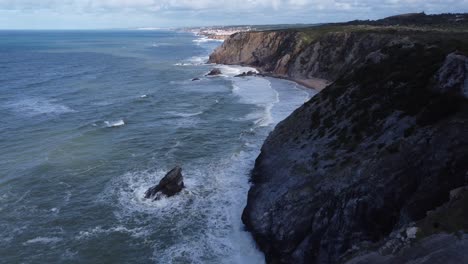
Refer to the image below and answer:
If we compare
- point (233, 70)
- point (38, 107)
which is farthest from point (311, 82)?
point (38, 107)

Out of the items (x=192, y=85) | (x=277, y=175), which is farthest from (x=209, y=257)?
(x=192, y=85)

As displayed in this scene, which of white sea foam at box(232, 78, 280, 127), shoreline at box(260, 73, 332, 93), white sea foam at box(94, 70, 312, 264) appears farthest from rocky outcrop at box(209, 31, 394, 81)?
white sea foam at box(94, 70, 312, 264)

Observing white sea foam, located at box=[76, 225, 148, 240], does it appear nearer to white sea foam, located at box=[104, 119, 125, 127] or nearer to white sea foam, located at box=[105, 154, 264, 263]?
white sea foam, located at box=[105, 154, 264, 263]

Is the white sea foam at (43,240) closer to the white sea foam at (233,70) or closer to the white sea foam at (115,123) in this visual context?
the white sea foam at (115,123)

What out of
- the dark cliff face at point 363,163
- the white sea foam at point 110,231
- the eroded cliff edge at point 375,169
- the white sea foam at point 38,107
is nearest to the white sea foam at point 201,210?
the white sea foam at point 110,231

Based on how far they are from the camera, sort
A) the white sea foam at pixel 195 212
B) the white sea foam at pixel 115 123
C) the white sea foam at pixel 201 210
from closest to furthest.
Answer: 1. the white sea foam at pixel 201 210
2. the white sea foam at pixel 195 212
3. the white sea foam at pixel 115 123

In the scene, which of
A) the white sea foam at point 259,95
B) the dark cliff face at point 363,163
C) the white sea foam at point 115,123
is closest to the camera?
the dark cliff face at point 363,163
